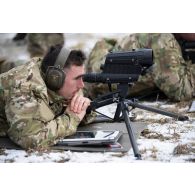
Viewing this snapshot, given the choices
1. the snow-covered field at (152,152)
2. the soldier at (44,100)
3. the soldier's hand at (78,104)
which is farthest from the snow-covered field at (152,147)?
the soldier's hand at (78,104)

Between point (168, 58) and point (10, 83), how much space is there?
6.66ft

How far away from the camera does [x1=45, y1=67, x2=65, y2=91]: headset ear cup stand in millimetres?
3512

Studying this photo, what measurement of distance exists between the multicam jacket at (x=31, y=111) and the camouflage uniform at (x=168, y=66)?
174cm

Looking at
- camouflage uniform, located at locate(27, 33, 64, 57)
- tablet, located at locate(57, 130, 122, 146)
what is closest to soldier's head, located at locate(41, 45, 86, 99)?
tablet, located at locate(57, 130, 122, 146)

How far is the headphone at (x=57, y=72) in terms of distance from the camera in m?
3.51

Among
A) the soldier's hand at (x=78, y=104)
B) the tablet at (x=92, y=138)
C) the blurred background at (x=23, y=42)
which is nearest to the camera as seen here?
the tablet at (x=92, y=138)

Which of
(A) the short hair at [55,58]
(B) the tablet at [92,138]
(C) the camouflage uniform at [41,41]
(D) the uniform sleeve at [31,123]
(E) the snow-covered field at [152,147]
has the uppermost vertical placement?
(A) the short hair at [55,58]

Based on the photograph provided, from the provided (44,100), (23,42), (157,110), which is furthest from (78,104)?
(23,42)

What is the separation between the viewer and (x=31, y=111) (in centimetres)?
347

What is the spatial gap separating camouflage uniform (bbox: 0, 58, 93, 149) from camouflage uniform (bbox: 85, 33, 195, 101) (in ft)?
5.71

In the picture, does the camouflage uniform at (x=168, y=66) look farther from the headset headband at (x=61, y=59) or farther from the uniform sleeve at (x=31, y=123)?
the uniform sleeve at (x=31, y=123)

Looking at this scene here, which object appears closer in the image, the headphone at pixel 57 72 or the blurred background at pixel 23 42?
the headphone at pixel 57 72

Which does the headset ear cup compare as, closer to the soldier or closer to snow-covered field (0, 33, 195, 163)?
the soldier
